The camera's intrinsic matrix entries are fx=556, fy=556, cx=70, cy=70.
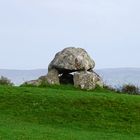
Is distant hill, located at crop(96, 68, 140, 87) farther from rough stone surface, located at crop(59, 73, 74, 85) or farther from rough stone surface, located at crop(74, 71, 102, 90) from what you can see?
rough stone surface, located at crop(74, 71, 102, 90)

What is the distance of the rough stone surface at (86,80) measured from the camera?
A: 42344mm

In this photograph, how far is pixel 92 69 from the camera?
46562 mm

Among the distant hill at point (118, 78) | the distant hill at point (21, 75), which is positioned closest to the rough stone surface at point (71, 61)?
the distant hill at point (118, 78)

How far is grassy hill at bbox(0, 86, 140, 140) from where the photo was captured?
2702 centimetres

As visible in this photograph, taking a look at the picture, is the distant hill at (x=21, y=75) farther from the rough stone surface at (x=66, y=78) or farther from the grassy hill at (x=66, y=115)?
the grassy hill at (x=66, y=115)

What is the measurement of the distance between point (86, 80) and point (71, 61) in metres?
2.88

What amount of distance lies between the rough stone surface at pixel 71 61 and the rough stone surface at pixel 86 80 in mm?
1161

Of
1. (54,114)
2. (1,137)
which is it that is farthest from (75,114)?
(1,137)

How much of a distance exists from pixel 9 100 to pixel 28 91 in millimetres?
2192

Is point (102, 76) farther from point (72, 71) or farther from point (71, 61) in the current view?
point (71, 61)

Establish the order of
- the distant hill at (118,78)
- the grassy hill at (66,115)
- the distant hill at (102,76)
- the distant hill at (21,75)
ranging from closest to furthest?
the grassy hill at (66,115) < the distant hill at (118,78) < the distant hill at (102,76) < the distant hill at (21,75)

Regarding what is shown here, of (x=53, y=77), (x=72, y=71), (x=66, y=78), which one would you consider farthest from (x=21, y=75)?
(x=53, y=77)

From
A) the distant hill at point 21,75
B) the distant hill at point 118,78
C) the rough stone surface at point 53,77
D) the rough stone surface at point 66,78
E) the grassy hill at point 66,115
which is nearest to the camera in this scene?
the grassy hill at point 66,115

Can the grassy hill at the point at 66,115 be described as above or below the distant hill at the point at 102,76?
below
